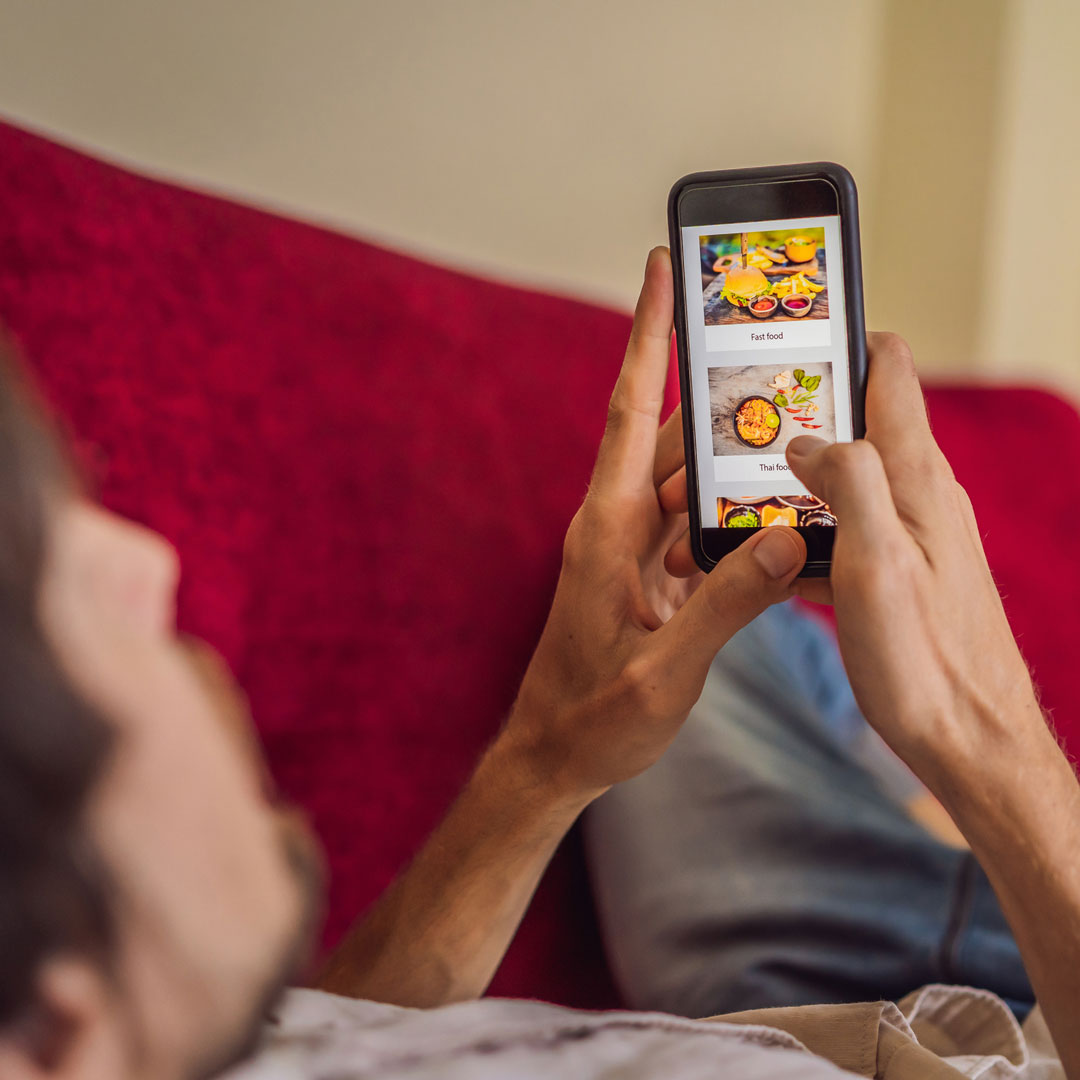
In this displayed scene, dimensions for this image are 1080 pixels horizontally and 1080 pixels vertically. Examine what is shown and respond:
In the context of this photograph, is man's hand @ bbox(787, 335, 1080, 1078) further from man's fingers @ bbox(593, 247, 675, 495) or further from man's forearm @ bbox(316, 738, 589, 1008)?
man's forearm @ bbox(316, 738, 589, 1008)

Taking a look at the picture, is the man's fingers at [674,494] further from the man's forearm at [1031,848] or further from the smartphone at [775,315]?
the man's forearm at [1031,848]

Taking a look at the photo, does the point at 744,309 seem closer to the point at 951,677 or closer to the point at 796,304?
the point at 796,304

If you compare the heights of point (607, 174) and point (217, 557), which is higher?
point (607, 174)

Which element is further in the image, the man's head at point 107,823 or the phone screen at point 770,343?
the phone screen at point 770,343

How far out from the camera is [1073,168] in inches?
59.3

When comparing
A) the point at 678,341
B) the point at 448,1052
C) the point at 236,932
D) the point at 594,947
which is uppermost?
the point at 678,341

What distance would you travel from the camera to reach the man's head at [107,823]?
239 mm

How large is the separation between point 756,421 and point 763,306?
0.17 ft

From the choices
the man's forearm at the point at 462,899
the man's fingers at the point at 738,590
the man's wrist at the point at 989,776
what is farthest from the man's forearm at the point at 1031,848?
the man's forearm at the point at 462,899

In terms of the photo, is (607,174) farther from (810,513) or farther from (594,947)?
(594,947)

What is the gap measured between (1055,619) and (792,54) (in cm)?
69

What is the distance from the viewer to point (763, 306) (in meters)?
0.45

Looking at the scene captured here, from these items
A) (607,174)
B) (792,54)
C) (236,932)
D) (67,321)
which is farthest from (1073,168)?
(236,932)

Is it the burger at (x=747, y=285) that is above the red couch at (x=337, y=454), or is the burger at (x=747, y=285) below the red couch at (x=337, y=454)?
above
